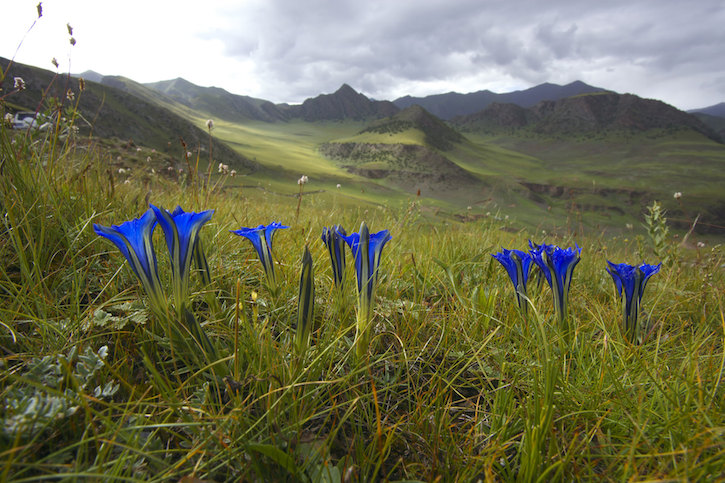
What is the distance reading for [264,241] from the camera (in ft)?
6.77

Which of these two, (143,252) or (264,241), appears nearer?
(143,252)

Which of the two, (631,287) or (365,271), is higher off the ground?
(365,271)

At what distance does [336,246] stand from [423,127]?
14281 centimetres

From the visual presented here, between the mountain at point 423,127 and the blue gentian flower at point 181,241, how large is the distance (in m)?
132

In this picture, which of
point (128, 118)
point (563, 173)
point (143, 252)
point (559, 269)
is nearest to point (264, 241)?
point (143, 252)

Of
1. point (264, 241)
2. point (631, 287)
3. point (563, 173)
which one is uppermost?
point (563, 173)

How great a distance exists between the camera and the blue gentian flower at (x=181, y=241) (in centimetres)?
168

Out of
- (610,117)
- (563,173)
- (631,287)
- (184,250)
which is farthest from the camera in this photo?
(610,117)

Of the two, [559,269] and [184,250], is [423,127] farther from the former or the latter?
[184,250]

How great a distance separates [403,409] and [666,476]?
1042 mm

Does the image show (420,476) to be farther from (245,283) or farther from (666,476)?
(245,283)

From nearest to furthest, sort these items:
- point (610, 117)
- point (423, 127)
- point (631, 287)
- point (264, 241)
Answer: point (264, 241) → point (631, 287) → point (423, 127) → point (610, 117)

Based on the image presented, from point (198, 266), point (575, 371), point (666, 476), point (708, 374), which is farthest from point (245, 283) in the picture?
point (708, 374)

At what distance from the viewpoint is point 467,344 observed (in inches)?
85.4
